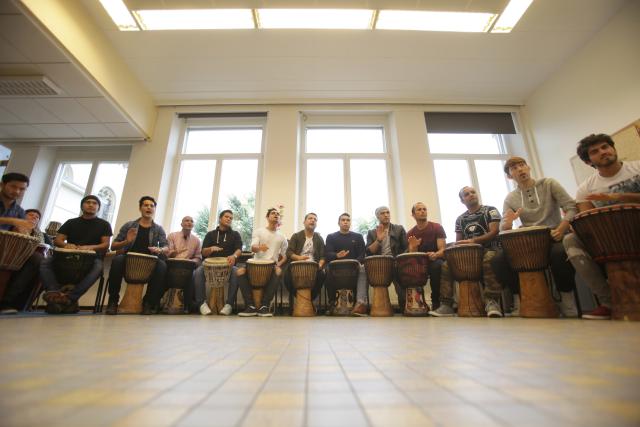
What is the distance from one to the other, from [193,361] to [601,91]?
588 cm

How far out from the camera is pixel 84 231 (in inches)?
127

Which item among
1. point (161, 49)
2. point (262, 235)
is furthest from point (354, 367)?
point (161, 49)

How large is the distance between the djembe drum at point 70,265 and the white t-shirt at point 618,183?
4.50 metres

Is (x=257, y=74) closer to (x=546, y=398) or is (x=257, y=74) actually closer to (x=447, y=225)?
(x=447, y=225)

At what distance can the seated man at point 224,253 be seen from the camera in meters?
3.26

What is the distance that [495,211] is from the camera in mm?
2963

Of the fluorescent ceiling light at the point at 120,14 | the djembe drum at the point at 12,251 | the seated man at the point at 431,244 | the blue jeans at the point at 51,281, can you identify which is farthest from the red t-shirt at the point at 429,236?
the fluorescent ceiling light at the point at 120,14

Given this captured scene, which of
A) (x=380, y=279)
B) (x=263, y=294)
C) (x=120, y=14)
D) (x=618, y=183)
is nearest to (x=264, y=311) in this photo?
(x=263, y=294)

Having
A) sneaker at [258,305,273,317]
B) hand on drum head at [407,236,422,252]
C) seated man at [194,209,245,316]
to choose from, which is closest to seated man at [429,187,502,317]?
hand on drum head at [407,236,422,252]

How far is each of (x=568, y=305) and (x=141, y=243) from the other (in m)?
4.33

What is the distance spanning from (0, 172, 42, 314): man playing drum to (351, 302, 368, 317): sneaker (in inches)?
129

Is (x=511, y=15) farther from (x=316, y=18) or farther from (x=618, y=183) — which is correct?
(x=618, y=183)

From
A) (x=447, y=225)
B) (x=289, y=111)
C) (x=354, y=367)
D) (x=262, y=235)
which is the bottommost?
(x=354, y=367)

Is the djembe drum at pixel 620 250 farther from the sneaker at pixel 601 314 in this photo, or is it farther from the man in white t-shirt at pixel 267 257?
the man in white t-shirt at pixel 267 257
